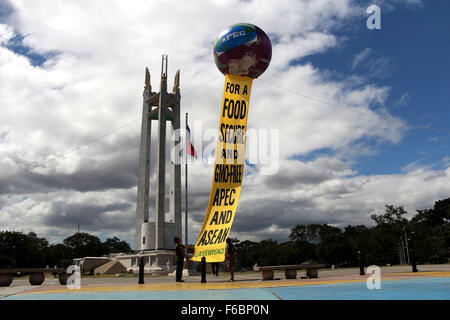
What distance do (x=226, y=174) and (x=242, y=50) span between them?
186 inches

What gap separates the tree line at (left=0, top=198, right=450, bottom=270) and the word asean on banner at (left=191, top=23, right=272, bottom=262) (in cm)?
2531

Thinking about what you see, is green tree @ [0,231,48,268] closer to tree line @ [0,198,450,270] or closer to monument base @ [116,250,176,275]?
tree line @ [0,198,450,270]

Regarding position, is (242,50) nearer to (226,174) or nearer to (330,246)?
(226,174)

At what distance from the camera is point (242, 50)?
13.0 meters

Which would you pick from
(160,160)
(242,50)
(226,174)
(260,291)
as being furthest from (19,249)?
(260,291)

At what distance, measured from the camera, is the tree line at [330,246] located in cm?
6688

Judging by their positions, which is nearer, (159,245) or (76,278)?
(76,278)

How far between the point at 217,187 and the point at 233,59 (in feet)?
16.1

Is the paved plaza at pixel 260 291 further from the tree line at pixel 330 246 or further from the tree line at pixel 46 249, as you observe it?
the tree line at pixel 46 249

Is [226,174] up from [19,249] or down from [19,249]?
up

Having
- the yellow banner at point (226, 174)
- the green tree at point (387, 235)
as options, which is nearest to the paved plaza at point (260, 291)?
the yellow banner at point (226, 174)
